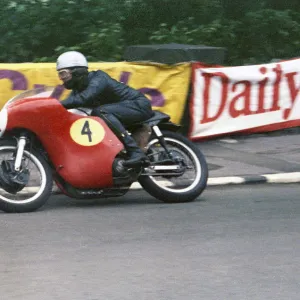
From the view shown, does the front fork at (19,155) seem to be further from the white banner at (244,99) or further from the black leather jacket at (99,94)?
the white banner at (244,99)

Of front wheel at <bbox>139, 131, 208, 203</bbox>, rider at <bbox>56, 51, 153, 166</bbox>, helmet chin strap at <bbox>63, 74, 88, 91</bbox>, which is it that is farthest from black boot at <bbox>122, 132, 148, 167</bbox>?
helmet chin strap at <bbox>63, 74, 88, 91</bbox>

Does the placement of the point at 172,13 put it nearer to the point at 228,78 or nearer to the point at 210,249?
the point at 228,78

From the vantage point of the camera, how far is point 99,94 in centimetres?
884

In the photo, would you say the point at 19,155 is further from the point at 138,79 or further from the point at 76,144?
the point at 138,79

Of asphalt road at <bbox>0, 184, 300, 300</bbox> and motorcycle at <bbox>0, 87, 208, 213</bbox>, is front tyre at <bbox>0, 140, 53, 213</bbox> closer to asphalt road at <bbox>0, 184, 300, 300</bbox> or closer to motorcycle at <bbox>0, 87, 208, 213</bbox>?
motorcycle at <bbox>0, 87, 208, 213</bbox>

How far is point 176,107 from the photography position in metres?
13.1

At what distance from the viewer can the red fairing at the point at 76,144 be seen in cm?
866

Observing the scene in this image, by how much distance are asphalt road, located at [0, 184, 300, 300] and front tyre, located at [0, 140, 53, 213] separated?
11cm

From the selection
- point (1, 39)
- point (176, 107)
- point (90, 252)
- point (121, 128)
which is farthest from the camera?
point (1, 39)

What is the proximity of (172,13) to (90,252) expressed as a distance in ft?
36.3

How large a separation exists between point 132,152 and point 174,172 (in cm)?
51

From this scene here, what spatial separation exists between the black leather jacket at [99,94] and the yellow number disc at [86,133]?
0.16 m

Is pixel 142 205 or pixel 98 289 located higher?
pixel 98 289

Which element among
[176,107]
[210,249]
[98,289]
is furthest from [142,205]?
[176,107]
